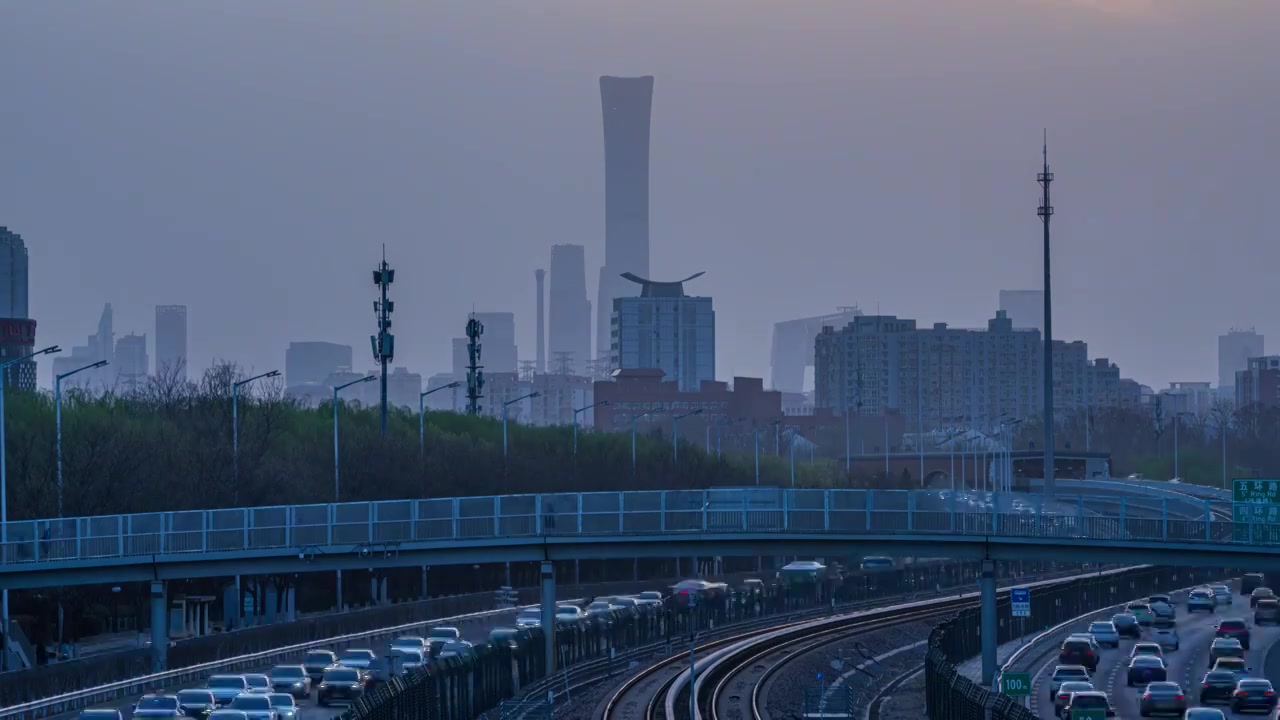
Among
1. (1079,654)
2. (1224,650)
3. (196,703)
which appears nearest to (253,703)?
(196,703)

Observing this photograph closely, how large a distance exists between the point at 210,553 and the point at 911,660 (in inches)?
1133

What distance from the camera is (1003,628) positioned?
86000 millimetres

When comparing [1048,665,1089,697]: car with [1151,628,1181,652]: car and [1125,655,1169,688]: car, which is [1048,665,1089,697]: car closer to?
[1125,655,1169,688]: car

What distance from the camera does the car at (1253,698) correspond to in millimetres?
58531

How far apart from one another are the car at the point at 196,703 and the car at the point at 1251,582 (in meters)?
77.8

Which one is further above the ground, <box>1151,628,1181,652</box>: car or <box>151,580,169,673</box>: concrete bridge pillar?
<box>151,580,169,673</box>: concrete bridge pillar

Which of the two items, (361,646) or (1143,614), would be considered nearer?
(361,646)

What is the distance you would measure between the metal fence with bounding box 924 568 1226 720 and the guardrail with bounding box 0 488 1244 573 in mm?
4395

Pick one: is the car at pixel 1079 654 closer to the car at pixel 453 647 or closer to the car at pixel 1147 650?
the car at pixel 1147 650

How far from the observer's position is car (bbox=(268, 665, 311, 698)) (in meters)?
61.4

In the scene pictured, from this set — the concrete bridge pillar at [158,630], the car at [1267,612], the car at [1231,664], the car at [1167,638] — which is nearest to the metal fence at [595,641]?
the concrete bridge pillar at [158,630]

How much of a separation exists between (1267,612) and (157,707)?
59.2 m

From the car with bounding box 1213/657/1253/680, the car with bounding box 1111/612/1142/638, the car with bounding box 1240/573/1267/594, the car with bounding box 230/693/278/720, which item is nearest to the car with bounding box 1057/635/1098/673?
the car with bounding box 1213/657/1253/680

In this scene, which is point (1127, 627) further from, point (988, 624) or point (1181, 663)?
point (988, 624)
